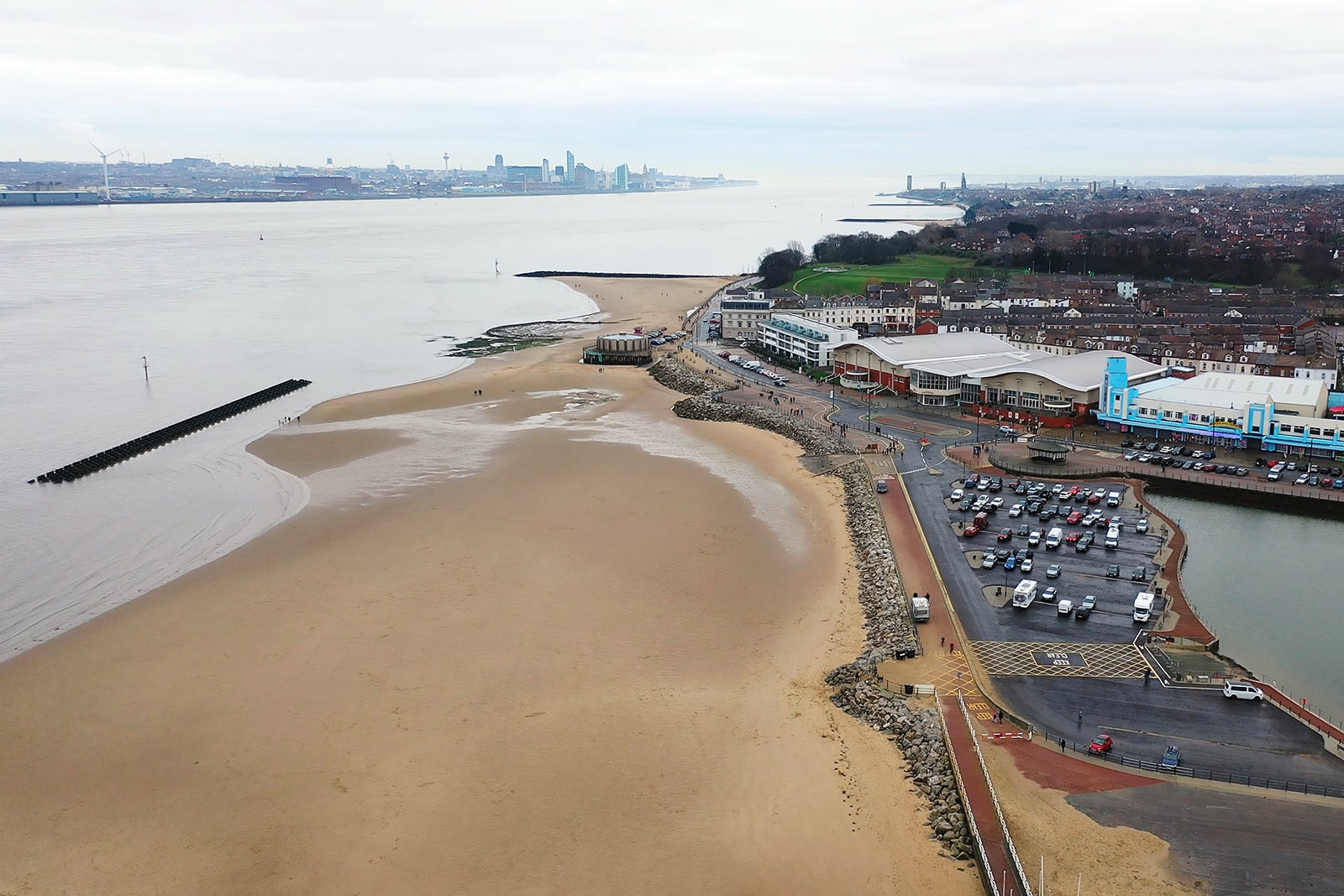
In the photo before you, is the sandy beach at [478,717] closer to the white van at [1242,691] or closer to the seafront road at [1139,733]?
the seafront road at [1139,733]

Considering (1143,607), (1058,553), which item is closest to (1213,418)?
(1058,553)

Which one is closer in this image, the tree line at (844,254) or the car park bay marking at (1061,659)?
the car park bay marking at (1061,659)

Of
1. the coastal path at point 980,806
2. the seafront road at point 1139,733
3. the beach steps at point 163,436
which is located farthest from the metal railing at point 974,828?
the beach steps at point 163,436

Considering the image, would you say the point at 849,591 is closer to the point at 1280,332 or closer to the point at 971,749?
the point at 971,749

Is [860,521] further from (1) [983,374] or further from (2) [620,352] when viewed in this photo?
(2) [620,352]

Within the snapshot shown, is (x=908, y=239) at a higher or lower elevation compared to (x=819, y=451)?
higher

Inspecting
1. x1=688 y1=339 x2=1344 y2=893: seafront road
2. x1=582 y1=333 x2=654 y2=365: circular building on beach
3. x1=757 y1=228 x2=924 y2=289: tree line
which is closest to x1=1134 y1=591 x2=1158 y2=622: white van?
x1=688 y1=339 x2=1344 y2=893: seafront road

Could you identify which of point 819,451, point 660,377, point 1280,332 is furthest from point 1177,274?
point 819,451
